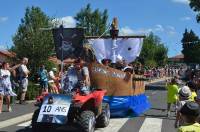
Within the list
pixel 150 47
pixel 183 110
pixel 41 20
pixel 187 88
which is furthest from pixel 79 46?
pixel 150 47

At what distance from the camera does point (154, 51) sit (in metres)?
92.1

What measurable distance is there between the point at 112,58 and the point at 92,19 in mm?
55318

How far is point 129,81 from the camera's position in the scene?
14758 mm

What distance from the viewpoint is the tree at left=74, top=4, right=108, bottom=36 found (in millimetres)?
68812

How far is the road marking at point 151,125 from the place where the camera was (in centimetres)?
1239

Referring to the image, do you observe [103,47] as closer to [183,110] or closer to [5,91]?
[5,91]

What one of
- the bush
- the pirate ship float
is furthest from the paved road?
the bush

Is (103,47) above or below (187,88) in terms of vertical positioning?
above

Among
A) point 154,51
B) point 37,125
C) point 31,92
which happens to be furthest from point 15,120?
point 154,51

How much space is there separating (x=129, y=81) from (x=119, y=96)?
56cm

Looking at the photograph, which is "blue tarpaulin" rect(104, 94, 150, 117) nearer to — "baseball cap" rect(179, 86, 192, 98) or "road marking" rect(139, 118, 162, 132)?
"road marking" rect(139, 118, 162, 132)

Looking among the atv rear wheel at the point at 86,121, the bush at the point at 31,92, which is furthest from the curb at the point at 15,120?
the bush at the point at 31,92

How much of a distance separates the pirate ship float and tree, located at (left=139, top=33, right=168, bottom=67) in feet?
220

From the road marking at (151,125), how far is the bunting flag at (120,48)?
88.4 inches
